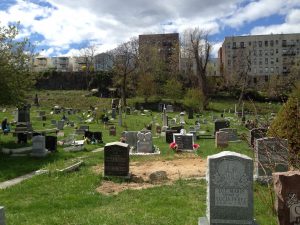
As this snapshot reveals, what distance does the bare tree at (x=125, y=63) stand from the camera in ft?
224

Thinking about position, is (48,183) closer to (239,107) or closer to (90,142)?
(90,142)

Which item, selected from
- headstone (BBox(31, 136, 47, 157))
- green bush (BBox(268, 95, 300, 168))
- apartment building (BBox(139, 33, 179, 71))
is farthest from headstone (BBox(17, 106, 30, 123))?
apartment building (BBox(139, 33, 179, 71))

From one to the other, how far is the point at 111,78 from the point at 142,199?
69.2 meters

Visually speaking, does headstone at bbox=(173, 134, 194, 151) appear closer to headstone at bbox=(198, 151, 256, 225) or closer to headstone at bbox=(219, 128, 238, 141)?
headstone at bbox=(219, 128, 238, 141)

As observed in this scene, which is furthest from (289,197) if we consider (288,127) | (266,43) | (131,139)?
(266,43)

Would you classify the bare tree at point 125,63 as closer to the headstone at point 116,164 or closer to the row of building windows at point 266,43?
the row of building windows at point 266,43

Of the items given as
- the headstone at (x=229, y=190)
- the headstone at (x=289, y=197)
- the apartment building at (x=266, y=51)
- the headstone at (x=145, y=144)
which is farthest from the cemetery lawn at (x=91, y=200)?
the apartment building at (x=266, y=51)

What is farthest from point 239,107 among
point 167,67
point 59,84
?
point 59,84

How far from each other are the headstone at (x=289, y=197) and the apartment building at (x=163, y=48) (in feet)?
247

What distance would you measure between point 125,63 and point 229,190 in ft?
205

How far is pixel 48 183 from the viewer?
12.6 meters

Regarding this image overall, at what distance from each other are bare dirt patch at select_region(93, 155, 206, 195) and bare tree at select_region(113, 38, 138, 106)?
156 feet

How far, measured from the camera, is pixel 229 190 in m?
7.74

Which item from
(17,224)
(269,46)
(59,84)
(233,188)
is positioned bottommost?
(17,224)
